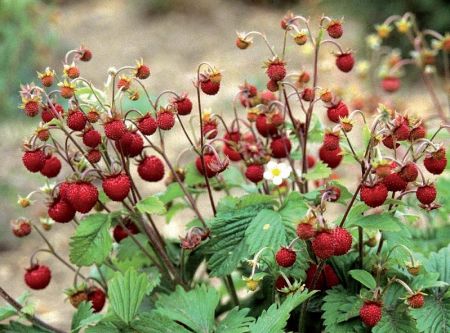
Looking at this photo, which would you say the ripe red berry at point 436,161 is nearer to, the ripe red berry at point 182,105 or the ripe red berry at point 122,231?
the ripe red berry at point 182,105

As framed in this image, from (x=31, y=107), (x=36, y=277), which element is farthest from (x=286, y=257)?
(x=36, y=277)

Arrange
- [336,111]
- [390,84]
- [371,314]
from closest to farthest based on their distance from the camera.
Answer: [371,314]
[336,111]
[390,84]

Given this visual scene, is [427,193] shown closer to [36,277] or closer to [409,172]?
[409,172]

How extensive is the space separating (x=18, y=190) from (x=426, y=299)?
116 inches

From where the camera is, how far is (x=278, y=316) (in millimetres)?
1377

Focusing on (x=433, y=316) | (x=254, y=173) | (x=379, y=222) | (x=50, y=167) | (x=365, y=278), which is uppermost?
(x=50, y=167)

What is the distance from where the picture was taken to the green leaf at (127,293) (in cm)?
151

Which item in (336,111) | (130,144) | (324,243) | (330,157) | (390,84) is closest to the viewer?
(324,243)

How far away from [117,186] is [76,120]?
137 millimetres

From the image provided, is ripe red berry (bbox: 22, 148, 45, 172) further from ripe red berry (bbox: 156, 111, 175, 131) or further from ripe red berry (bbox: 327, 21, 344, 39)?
ripe red berry (bbox: 327, 21, 344, 39)

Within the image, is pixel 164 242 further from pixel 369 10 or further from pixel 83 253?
pixel 369 10

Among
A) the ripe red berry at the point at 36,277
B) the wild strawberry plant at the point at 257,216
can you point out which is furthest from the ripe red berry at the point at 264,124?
the ripe red berry at the point at 36,277

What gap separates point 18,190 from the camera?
4.06 m

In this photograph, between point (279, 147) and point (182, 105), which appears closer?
point (182, 105)
